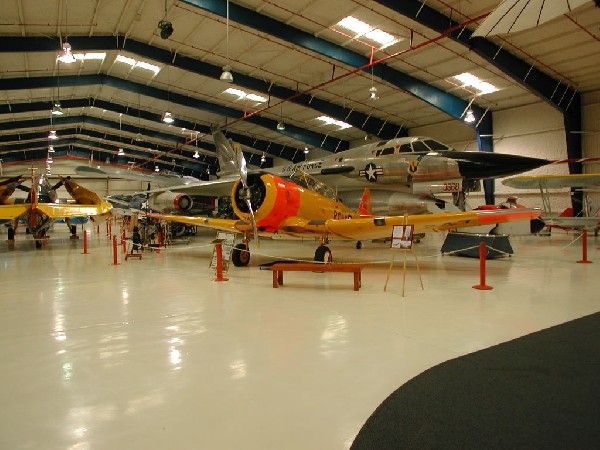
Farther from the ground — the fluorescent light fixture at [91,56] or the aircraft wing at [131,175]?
the fluorescent light fixture at [91,56]

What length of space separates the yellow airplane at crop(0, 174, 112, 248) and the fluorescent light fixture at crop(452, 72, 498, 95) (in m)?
13.6

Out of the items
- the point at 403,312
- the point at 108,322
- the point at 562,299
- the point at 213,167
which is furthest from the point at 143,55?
the point at 213,167

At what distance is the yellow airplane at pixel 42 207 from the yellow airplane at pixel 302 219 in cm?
677

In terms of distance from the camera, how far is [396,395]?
2.39 m

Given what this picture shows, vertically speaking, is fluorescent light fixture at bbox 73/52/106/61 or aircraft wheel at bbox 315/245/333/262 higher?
fluorescent light fixture at bbox 73/52/106/61

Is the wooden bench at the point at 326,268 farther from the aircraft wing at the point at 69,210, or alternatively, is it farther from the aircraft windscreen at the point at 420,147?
the aircraft wing at the point at 69,210

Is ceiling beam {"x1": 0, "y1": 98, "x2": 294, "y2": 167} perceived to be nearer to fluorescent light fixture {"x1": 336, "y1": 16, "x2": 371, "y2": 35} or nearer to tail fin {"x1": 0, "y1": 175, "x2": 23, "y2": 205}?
tail fin {"x1": 0, "y1": 175, "x2": 23, "y2": 205}

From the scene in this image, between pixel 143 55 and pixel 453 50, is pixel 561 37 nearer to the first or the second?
pixel 453 50

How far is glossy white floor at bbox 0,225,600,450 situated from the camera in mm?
2156

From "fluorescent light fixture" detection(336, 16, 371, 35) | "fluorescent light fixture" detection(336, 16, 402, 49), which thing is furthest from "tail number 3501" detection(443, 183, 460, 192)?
"fluorescent light fixture" detection(336, 16, 371, 35)

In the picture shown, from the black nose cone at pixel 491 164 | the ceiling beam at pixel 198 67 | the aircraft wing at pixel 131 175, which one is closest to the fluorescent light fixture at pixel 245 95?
the ceiling beam at pixel 198 67

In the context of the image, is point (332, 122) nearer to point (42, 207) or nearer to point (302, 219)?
point (42, 207)

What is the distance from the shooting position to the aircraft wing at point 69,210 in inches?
452

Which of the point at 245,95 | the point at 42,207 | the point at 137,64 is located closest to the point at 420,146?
the point at 245,95
